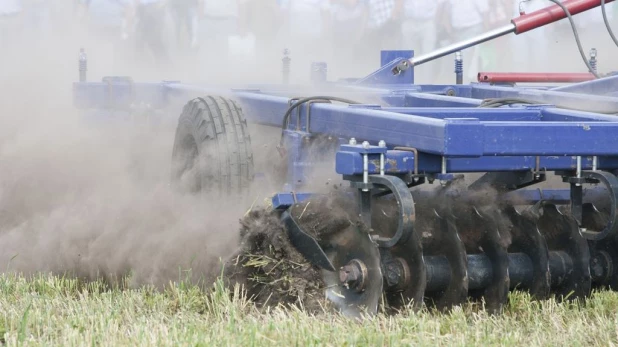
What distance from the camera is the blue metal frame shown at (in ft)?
14.5

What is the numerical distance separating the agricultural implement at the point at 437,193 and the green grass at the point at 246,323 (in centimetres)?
17

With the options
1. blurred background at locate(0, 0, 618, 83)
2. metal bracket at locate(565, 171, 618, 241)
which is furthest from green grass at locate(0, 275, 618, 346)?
blurred background at locate(0, 0, 618, 83)

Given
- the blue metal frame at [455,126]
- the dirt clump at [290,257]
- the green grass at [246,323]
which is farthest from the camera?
the dirt clump at [290,257]

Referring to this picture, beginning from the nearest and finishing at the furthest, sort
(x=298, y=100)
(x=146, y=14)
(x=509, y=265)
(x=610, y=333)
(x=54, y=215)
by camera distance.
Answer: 1. (x=610, y=333)
2. (x=509, y=265)
3. (x=298, y=100)
4. (x=54, y=215)
5. (x=146, y=14)

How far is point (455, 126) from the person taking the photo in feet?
14.1

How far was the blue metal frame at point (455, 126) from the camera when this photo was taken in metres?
4.41

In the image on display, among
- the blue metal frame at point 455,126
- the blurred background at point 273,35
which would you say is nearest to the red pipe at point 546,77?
the blue metal frame at point 455,126

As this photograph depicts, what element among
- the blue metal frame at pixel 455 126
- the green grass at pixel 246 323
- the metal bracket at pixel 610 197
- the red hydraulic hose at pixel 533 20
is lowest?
the green grass at pixel 246 323

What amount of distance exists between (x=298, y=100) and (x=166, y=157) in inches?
70.9

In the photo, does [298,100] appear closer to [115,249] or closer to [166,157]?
[115,249]

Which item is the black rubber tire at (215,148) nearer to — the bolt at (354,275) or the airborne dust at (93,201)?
the airborne dust at (93,201)

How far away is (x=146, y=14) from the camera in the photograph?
17.4 metres

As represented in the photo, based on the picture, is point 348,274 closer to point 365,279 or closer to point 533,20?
point 365,279

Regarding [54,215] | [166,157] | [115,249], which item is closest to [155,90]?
[166,157]
